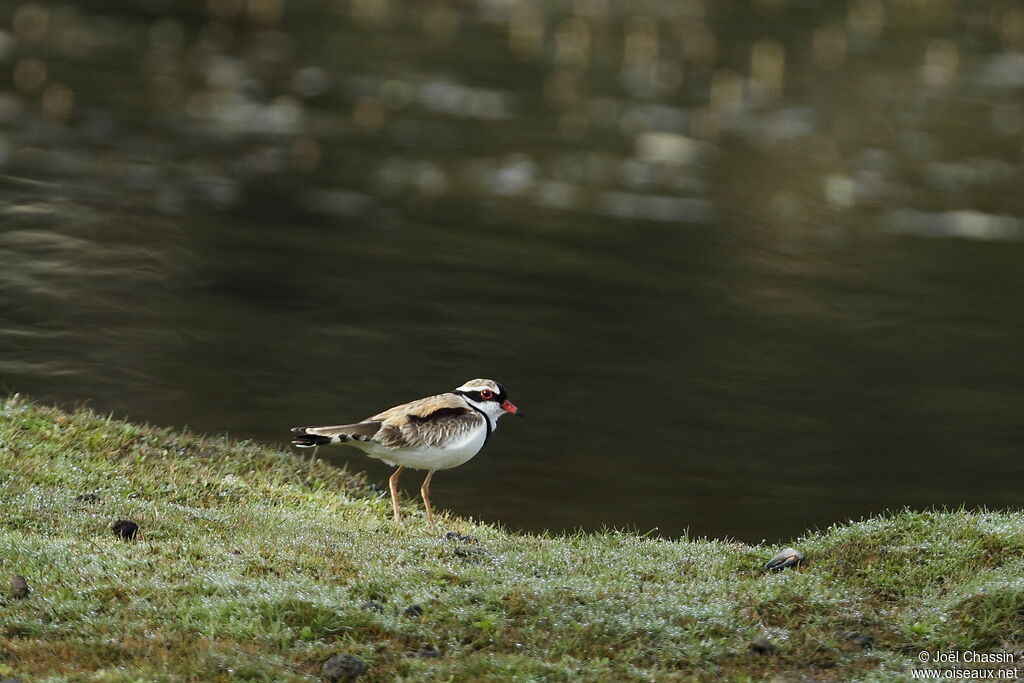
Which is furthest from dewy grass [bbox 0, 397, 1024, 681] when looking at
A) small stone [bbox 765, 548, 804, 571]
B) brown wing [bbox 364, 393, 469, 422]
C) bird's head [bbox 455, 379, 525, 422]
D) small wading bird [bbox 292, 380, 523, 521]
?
bird's head [bbox 455, 379, 525, 422]

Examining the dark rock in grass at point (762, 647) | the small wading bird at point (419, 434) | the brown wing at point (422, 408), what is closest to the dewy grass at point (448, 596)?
the dark rock in grass at point (762, 647)

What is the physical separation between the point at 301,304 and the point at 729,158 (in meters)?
15.5

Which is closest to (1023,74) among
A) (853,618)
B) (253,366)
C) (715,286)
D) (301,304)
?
(715,286)

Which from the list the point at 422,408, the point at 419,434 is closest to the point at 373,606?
the point at 419,434

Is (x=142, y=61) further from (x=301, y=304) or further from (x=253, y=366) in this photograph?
(x=253, y=366)

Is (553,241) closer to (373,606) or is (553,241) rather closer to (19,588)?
(373,606)

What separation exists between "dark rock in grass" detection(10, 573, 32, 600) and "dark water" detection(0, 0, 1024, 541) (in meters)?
7.83

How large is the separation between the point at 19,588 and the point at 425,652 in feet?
9.91

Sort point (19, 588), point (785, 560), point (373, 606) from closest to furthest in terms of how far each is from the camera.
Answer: point (19, 588)
point (373, 606)
point (785, 560)

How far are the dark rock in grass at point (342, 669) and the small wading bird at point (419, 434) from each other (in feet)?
13.2

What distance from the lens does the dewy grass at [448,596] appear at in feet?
32.8

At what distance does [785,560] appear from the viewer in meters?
12.8

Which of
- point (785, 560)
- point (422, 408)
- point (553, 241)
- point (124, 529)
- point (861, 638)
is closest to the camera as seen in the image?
point (861, 638)

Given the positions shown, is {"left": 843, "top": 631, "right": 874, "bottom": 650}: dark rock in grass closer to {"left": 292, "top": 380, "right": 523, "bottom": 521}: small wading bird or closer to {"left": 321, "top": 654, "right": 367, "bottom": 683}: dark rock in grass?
{"left": 321, "top": 654, "right": 367, "bottom": 683}: dark rock in grass
